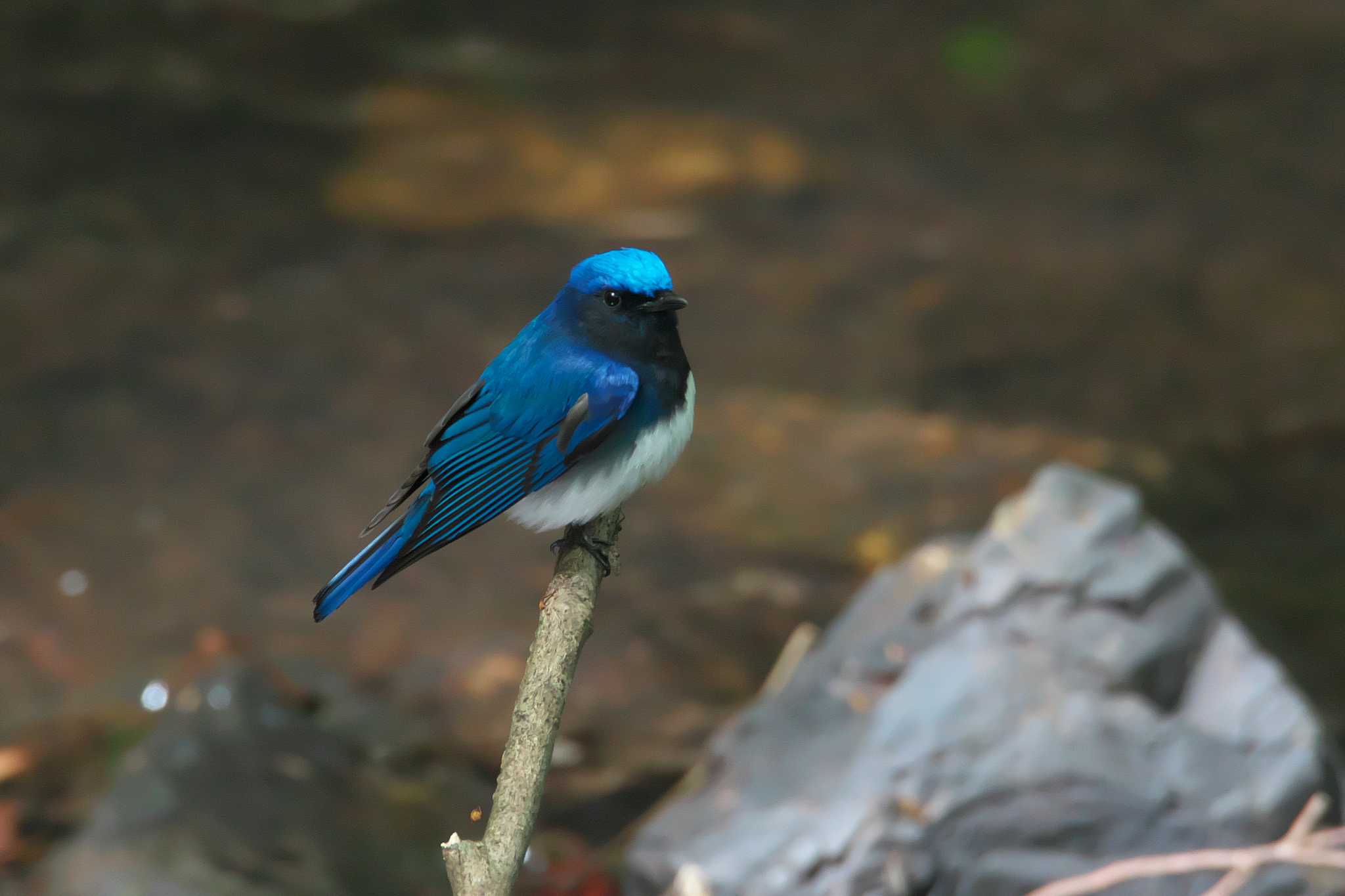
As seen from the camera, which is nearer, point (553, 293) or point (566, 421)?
point (566, 421)

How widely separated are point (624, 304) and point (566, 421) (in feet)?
0.69

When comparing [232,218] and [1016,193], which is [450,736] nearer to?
[232,218]

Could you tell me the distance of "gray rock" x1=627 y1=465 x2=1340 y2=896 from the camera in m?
3.35

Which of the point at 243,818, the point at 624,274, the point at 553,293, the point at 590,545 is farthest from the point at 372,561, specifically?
the point at 553,293

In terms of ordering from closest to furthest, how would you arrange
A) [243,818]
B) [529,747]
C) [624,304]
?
[529,747] → [624,304] → [243,818]

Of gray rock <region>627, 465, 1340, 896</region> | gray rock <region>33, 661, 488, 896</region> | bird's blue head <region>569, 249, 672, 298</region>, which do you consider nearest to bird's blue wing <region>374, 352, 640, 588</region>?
bird's blue head <region>569, 249, 672, 298</region>

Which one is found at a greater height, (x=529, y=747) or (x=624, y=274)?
(x=624, y=274)

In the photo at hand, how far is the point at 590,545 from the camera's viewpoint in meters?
2.46

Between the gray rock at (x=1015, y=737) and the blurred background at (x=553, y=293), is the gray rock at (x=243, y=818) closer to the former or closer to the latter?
the blurred background at (x=553, y=293)

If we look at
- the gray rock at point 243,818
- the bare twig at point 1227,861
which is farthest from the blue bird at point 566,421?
the gray rock at point 243,818

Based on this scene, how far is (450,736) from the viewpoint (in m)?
4.89

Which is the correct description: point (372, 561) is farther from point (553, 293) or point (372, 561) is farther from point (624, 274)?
point (553, 293)

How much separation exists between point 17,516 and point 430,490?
4.24 m

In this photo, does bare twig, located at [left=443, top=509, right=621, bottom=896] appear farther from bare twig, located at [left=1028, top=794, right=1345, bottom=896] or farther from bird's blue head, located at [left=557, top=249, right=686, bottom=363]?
bare twig, located at [left=1028, top=794, right=1345, bottom=896]
